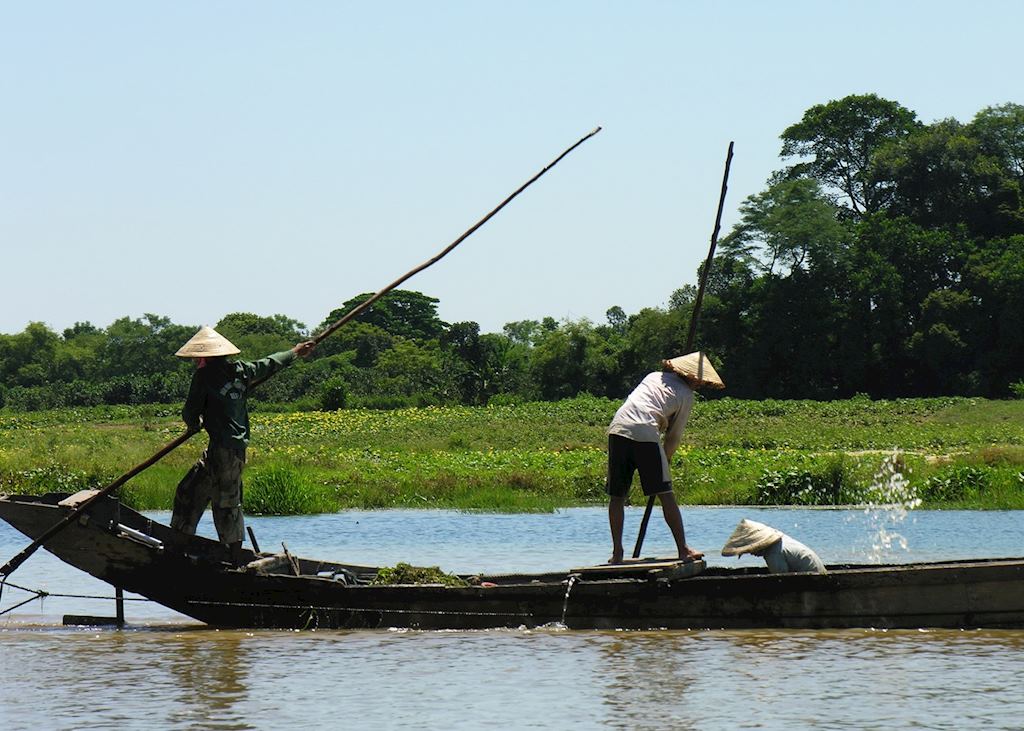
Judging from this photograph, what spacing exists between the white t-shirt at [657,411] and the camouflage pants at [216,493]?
2570 mm

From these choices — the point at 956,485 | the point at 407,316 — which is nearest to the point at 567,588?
the point at 956,485

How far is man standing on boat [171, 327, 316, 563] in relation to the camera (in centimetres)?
993

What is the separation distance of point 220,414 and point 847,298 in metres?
46.5

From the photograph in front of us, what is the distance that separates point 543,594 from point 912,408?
1367 inches

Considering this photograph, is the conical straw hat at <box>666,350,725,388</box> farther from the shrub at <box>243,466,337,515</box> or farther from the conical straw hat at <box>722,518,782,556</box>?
the shrub at <box>243,466,337,515</box>

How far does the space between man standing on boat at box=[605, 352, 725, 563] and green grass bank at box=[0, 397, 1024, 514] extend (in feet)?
38.7

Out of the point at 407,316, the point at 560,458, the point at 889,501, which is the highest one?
the point at 407,316

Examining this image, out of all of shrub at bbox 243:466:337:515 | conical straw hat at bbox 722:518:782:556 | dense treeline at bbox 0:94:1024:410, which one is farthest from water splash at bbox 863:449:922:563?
dense treeline at bbox 0:94:1024:410

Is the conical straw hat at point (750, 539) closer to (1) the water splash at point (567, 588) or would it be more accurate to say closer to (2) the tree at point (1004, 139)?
(1) the water splash at point (567, 588)

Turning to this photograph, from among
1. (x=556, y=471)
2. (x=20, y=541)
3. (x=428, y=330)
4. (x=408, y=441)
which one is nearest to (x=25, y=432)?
(x=408, y=441)

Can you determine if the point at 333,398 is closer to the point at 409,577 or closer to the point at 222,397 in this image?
the point at 409,577

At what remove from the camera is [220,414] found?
9.96 m

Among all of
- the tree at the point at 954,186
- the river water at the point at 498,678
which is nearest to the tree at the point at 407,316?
the tree at the point at 954,186

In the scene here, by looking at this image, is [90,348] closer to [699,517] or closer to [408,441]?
[408,441]
